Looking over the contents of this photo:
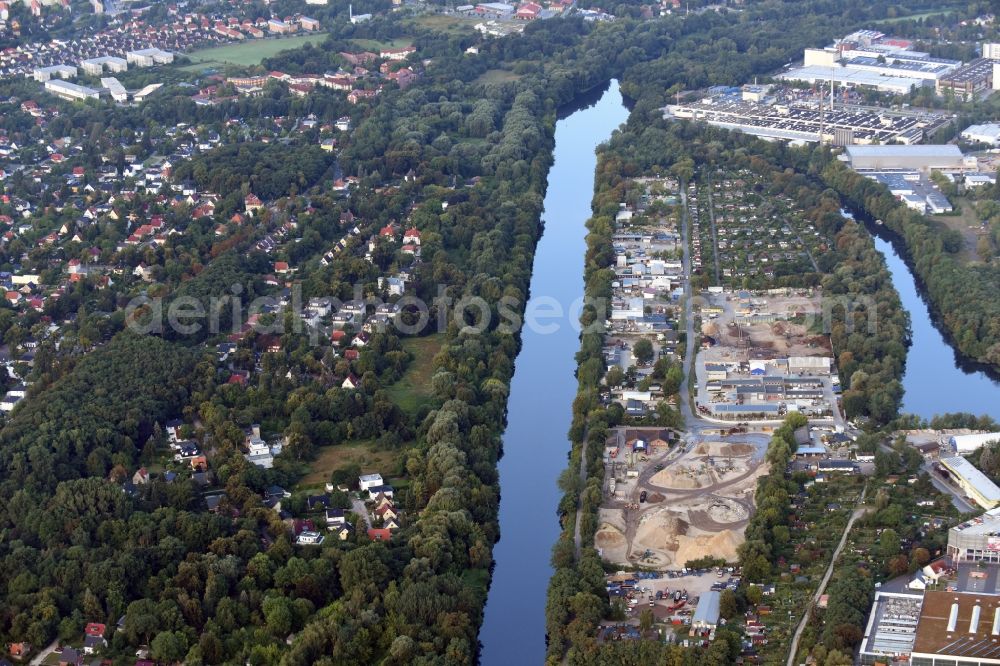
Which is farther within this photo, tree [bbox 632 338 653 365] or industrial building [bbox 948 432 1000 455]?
tree [bbox 632 338 653 365]

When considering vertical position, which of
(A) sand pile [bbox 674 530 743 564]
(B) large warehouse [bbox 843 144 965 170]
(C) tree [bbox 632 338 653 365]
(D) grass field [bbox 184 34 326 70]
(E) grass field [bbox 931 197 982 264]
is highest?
(D) grass field [bbox 184 34 326 70]

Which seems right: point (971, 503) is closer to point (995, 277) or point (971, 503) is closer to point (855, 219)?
point (995, 277)

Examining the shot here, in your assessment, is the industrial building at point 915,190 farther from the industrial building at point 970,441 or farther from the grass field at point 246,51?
the grass field at point 246,51

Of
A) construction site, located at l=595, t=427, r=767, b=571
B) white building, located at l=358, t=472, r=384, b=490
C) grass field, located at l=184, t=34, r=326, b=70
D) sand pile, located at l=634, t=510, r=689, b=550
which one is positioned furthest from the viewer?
grass field, located at l=184, t=34, r=326, b=70

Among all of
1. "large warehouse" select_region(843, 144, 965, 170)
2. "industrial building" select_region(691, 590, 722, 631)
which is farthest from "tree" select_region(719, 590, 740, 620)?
"large warehouse" select_region(843, 144, 965, 170)

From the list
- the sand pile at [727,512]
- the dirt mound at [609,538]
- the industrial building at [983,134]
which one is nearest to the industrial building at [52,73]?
the industrial building at [983,134]

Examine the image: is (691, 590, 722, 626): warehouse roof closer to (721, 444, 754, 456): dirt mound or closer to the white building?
(721, 444, 754, 456): dirt mound

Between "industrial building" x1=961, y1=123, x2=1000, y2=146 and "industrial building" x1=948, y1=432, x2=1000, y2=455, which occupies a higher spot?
"industrial building" x1=961, y1=123, x2=1000, y2=146
